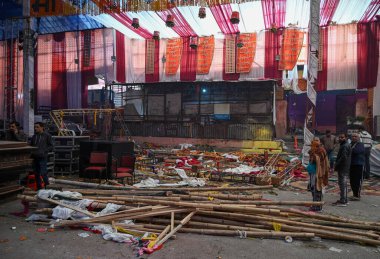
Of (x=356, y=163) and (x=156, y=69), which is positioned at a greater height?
(x=156, y=69)

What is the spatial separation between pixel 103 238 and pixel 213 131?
1687cm

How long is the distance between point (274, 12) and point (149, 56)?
965cm

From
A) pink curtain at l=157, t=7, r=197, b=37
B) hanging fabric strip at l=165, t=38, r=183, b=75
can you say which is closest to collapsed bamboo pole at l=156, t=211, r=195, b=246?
pink curtain at l=157, t=7, r=197, b=37

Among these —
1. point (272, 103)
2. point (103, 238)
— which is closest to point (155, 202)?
point (103, 238)

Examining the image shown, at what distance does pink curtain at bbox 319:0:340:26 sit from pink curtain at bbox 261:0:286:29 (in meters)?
1.95

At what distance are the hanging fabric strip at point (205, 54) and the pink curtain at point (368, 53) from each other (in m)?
9.02

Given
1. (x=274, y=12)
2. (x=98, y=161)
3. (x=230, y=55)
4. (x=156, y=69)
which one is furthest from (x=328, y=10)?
(x=98, y=161)

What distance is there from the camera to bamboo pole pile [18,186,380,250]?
16.1 ft

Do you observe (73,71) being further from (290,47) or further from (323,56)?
(323,56)

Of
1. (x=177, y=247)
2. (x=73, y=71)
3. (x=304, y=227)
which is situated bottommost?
(x=177, y=247)

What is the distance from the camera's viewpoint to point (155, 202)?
219 inches

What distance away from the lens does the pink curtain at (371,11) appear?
545 inches

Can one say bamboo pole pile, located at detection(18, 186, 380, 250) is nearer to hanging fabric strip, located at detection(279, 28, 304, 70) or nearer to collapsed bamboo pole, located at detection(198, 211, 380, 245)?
collapsed bamboo pole, located at detection(198, 211, 380, 245)

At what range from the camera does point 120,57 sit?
2111 cm
